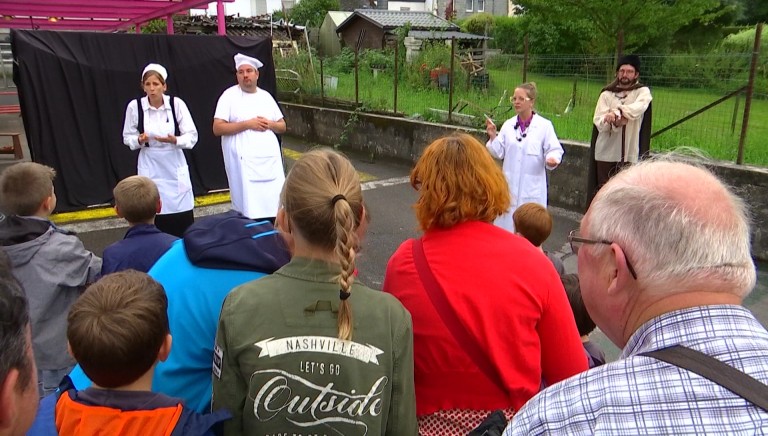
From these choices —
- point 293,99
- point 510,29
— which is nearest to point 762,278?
point 293,99

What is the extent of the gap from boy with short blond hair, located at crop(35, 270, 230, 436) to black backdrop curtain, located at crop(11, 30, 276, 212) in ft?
22.3

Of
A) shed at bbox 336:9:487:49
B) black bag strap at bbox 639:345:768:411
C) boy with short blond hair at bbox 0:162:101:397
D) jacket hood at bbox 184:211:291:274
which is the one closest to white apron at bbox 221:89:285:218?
boy with short blond hair at bbox 0:162:101:397

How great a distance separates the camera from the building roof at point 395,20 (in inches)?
1148

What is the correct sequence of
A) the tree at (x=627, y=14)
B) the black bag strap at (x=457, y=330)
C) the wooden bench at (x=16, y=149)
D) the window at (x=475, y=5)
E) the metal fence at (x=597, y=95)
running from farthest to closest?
the window at (x=475, y=5), the tree at (x=627, y=14), the wooden bench at (x=16, y=149), the metal fence at (x=597, y=95), the black bag strap at (x=457, y=330)

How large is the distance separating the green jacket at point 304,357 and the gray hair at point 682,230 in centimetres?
67

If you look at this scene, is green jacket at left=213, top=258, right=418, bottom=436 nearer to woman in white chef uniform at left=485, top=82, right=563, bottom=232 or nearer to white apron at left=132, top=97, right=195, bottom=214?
woman in white chef uniform at left=485, top=82, right=563, bottom=232

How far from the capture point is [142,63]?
7.80 metres

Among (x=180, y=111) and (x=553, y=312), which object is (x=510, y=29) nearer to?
(x=180, y=111)

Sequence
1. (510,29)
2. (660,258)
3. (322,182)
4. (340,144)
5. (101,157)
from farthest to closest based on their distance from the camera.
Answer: (510,29), (340,144), (101,157), (322,182), (660,258)

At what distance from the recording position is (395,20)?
100 ft

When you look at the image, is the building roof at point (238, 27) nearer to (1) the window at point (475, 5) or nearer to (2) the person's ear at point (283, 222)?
(2) the person's ear at point (283, 222)

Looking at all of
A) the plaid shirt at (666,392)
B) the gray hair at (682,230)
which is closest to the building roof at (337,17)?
the gray hair at (682,230)

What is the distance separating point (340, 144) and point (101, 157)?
5274 millimetres

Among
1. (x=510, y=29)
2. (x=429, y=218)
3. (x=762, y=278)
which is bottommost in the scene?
(x=762, y=278)
